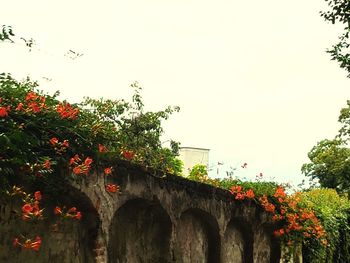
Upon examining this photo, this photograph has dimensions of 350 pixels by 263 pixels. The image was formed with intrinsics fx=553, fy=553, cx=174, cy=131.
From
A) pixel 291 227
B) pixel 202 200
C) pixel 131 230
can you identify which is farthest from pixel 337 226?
pixel 131 230

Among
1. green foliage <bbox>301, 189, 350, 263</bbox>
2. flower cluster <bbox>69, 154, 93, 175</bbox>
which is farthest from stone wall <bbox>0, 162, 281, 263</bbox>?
green foliage <bbox>301, 189, 350, 263</bbox>

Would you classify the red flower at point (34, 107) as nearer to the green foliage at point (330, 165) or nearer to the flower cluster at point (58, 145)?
the flower cluster at point (58, 145)

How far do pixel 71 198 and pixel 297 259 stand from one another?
7611mm

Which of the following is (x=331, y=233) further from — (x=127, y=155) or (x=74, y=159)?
(x=74, y=159)

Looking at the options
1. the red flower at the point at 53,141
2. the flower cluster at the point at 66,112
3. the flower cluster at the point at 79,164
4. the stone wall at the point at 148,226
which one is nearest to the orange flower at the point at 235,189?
the stone wall at the point at 148,226

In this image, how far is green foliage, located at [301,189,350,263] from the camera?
13219 millimetres

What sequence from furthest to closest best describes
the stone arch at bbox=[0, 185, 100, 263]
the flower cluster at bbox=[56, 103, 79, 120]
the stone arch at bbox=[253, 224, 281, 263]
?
the stone arch at bbox=[253, 224, 281, 263] < the flower cluster at bbox=[56, 103, 79, 120] < the stone arch at bbox=[0, 185, 100, 263]

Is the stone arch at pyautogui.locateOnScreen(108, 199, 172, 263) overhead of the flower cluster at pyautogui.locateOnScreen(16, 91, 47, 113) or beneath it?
beneath

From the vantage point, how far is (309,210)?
12.9m

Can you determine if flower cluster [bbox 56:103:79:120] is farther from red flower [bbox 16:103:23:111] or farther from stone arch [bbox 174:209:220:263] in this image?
stone arch [bbox 174:209:220:263]

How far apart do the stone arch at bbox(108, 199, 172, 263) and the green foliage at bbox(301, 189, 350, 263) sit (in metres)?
5.30

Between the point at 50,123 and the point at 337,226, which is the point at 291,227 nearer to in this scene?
the point at 337,226

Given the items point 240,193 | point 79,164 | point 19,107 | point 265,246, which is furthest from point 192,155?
point 19,107

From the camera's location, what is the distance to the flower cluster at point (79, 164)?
19.3 feet
